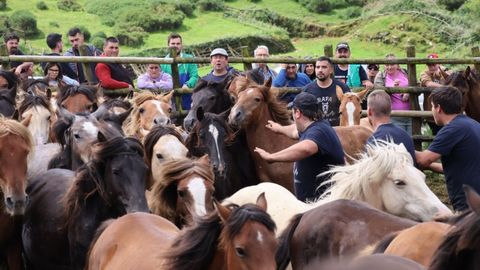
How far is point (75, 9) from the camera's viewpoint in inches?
1922

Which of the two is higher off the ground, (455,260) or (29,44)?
(455,260)

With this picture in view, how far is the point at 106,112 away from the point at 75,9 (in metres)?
41.0

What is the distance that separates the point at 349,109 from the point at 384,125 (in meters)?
3.46

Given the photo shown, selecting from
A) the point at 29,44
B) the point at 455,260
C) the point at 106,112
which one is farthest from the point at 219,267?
the point at 29,44

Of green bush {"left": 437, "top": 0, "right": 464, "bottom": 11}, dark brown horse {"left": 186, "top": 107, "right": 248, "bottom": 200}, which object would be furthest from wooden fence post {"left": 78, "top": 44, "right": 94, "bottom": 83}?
green bush {"left": 437, "top": 0, "right": 464, "bottom": 11}

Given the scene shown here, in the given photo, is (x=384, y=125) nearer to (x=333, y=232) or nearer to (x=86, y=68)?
(x=333, y=232)

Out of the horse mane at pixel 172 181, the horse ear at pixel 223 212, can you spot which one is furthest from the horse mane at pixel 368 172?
the horse ear at pixel 223 212

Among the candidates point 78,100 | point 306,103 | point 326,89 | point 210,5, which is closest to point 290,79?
point 326,89

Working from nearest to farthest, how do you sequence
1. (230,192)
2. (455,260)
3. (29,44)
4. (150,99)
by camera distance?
(455,260)
(230,192)
(150,99)
(29,44)

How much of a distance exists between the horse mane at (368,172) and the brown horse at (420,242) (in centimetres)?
157

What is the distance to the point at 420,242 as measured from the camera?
15.9ft

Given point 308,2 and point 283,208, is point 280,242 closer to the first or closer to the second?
point 283,208

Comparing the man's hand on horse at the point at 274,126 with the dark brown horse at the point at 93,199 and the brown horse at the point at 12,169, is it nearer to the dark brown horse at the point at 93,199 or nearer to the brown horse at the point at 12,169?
the dark brown horse at the point at 93,199

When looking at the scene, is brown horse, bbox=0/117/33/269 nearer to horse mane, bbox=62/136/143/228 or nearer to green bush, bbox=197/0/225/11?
horse mane, bbox=62/136/143/228
